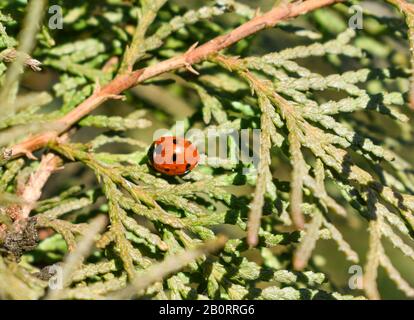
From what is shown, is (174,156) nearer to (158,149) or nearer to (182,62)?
(158,149)

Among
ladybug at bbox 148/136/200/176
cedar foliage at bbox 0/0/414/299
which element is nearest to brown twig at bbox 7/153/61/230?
cedar foliage at bbox 0/0/414/299

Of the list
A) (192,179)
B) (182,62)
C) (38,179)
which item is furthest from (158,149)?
(38,179)

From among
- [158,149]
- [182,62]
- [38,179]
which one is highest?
[182,62]

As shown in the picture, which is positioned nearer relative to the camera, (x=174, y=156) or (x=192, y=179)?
(x=174, y=156)

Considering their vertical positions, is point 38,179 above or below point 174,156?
below

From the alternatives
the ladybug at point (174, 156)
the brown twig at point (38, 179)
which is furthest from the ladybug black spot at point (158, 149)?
the brown twig at point (38, 179)

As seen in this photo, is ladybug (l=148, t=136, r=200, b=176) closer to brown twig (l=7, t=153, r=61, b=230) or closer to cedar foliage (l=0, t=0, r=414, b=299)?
cedar foliage (l=0, t=0, r=414, b=299)
